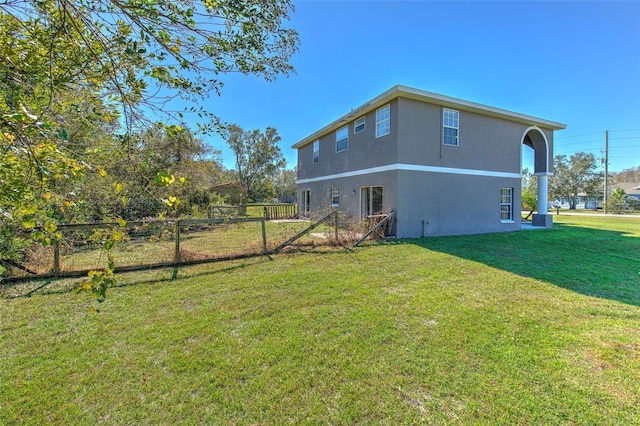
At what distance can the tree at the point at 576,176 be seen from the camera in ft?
131

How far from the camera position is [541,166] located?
1446cm

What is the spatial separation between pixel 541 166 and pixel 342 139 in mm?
10952

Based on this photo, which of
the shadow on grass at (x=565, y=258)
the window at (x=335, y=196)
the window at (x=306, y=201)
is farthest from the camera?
the window at (x=306, y=201)

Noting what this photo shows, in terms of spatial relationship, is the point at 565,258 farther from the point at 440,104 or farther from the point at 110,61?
the point at 110,61

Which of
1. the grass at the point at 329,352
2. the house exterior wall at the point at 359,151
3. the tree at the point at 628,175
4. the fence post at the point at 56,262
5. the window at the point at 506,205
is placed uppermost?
the tree at the point at 628,175

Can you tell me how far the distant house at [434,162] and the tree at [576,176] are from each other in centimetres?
3725

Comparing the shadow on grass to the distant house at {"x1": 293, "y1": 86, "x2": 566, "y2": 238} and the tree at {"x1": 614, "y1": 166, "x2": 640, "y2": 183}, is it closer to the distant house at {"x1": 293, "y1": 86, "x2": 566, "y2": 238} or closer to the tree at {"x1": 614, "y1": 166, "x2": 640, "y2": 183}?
the distant house at {"x1": 293, "y1": 86, "x2": 566, "y2": 238}

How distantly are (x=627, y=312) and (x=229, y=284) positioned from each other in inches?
258

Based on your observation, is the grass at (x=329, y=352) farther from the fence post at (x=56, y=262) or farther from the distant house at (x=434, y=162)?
the distant house at (x=434, y=162)

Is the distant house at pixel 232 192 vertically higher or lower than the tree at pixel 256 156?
lower

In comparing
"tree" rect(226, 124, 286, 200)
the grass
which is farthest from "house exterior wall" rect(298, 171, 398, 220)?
"tree" rect(226, 124, 286, 200)

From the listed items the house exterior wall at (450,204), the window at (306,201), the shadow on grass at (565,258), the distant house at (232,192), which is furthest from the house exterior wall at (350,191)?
the distant house at (232,192)

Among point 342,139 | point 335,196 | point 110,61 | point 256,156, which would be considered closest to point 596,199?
point 335,196

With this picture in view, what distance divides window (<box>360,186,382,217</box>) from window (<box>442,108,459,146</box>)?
11.4ft
